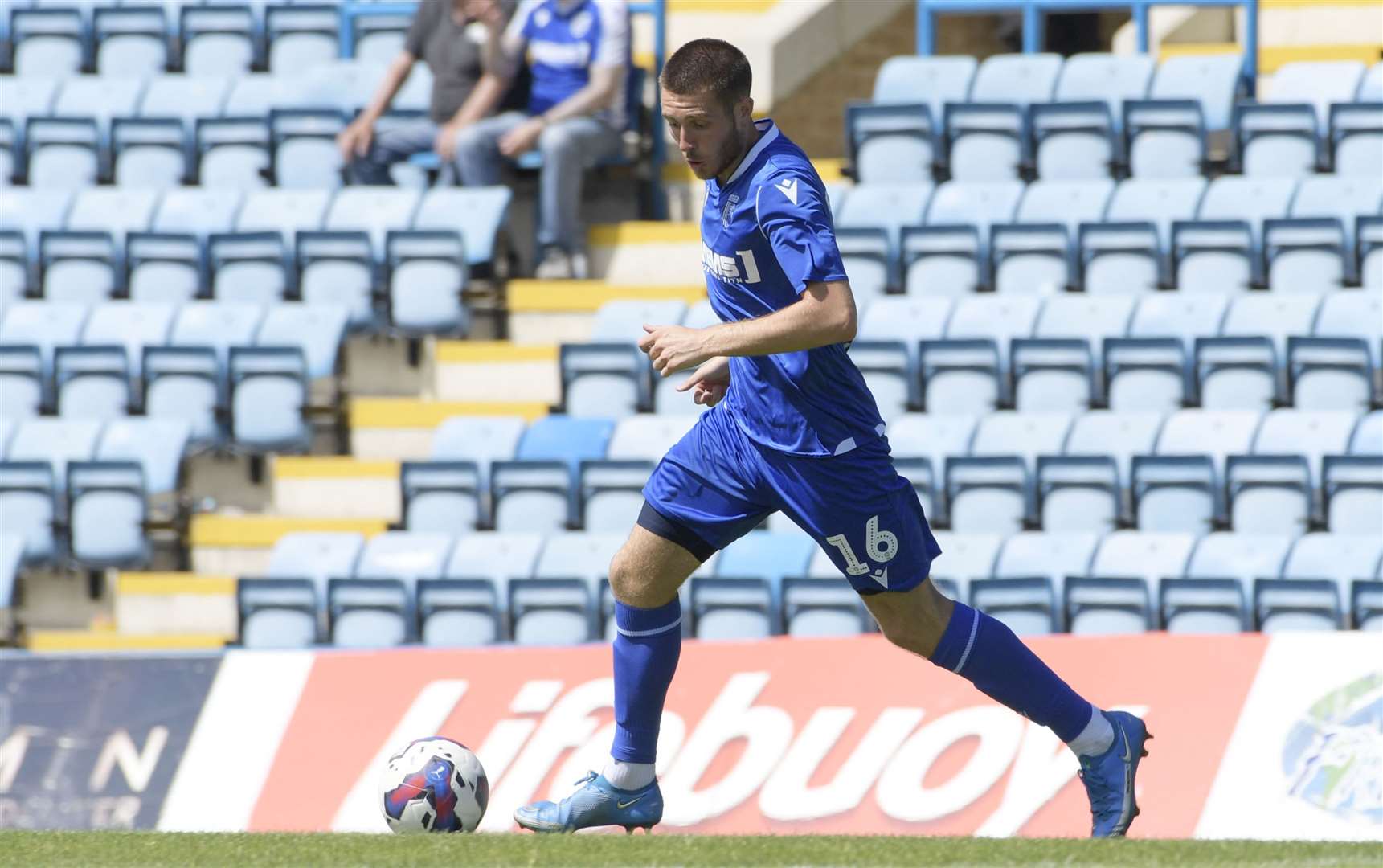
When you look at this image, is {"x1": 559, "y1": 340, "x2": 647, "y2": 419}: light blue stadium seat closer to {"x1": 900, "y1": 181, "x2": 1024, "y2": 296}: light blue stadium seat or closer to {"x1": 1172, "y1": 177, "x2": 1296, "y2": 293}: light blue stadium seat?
{"x1": 900, "y1": 181, "x2": 1024, "y2": 296}: light blue stadium seat

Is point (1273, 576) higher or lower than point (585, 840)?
lower

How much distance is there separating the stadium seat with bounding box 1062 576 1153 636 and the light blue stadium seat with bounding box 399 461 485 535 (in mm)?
2820

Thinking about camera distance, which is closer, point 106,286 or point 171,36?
point 106,286

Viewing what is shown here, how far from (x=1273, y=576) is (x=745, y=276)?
4264 millimetres

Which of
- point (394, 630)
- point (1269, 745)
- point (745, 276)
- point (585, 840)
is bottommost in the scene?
point (394, 630)

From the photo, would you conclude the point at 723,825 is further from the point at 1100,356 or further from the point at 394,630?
the point at 1100,356

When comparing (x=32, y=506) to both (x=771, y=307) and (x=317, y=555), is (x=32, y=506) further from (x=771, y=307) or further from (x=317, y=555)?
(x=771, y=307)

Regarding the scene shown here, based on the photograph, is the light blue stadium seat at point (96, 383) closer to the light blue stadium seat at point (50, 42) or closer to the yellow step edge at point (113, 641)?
the yellow step edge at point (113, 641)

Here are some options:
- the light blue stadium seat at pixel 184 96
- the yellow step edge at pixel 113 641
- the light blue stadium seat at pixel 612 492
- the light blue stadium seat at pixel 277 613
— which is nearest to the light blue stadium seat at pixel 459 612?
the light blue stadium seat at pixel 277 613

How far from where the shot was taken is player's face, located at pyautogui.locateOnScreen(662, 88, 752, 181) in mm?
4562

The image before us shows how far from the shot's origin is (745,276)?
15.4ft

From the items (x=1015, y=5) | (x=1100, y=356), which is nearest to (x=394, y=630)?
(x=1100, y=356)

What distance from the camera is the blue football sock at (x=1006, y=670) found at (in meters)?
4.92

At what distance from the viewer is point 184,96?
1275 centimetres
